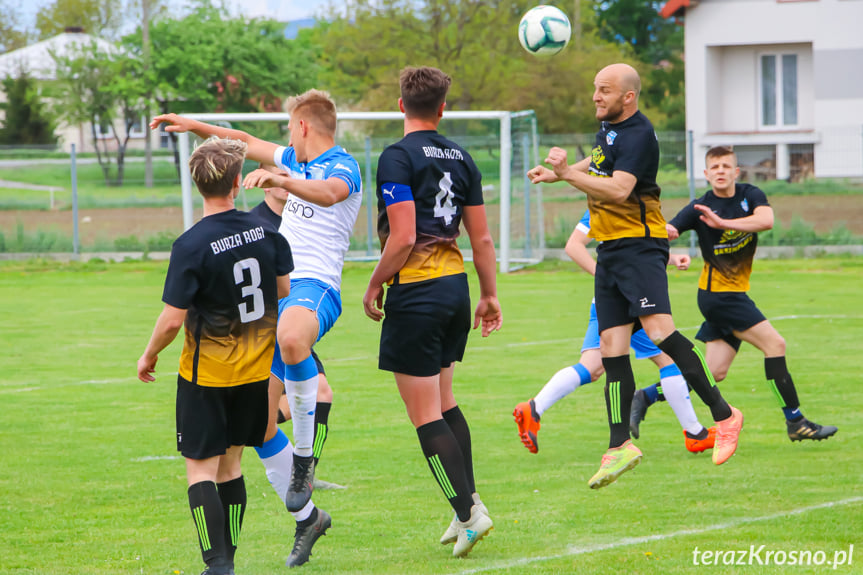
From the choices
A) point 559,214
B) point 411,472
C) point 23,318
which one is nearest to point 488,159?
point 559,214

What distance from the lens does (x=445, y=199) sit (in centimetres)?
509

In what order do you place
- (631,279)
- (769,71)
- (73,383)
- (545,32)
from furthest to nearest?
(769,71), (73,383), (545,32), (631,279)

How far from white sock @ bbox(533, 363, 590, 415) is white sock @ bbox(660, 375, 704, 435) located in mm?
608

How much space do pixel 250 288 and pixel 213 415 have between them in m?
0.55

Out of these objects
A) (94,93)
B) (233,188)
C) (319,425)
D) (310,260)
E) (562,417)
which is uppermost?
(94,93)

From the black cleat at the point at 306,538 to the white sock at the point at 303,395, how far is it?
0.39 meters

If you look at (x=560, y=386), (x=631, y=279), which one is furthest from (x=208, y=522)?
(x=560, y=386)

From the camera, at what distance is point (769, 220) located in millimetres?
7109

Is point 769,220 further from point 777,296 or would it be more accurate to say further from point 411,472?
point 777,296

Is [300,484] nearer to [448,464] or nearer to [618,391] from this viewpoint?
[448,464]

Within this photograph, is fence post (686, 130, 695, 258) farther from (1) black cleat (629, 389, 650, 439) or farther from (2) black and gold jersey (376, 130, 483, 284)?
(2) black and gold jersey (376, 130, 483, 284)

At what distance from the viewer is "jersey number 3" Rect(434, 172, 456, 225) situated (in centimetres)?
505

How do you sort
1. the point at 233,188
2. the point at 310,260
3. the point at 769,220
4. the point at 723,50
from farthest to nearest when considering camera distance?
the point at 723,50 < the point at 769,220 < the point at 310,260 < the point at 233,188

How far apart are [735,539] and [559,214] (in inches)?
705
